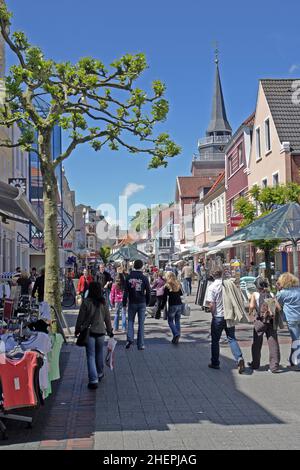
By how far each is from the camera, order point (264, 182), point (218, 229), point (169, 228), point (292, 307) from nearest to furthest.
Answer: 1. point (292, 307)
2. point (264, 182)
3. point (218, 229)
4. point (169, 228)

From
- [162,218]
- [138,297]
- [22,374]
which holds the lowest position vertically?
[22,374]

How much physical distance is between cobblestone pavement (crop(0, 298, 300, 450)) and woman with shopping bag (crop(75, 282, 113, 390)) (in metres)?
0.27

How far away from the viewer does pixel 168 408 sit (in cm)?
686

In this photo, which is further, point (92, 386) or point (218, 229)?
point (218, 229)

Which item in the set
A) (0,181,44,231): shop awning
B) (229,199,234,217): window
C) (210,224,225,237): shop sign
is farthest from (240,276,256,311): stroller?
(210,224,225,237): shop sign

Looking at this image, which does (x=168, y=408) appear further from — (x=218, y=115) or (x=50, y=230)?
(x=218, y=115)

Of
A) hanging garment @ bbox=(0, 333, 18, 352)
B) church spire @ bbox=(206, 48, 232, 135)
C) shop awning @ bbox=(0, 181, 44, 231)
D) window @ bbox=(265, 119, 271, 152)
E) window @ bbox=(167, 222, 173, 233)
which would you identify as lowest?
hanging garment @ bbox=(0, 333, 18, 352)

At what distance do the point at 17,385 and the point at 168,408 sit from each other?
2052mm

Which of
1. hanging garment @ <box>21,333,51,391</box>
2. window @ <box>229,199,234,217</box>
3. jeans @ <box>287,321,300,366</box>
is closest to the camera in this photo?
hanging garment @ <box>21,333,51,391</box>

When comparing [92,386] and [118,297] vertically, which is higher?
[118,297]

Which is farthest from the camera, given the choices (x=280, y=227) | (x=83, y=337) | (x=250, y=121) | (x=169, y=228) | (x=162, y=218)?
(x=162, y=218)

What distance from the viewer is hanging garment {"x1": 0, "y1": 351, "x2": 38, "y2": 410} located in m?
5.69

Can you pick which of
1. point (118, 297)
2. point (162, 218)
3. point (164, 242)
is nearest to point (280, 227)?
point (118, 297)

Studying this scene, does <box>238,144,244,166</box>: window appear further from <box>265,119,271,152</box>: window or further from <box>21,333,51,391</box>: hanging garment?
<box>21,333,51,391</box>: hanging garment
